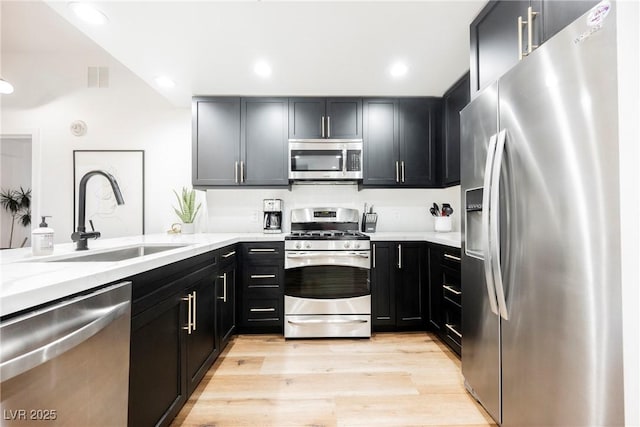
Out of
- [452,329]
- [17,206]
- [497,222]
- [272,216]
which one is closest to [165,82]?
[272,216]

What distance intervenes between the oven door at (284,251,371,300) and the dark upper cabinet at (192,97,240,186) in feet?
3.72

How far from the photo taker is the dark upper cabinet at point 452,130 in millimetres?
2615

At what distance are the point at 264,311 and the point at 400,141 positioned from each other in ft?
7.34

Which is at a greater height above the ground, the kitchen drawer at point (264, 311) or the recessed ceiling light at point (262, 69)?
the recessed ceiling light at point (262, 69)

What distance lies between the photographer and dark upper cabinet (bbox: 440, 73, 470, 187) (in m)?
2.62

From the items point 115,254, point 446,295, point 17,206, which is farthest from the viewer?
point 17,206

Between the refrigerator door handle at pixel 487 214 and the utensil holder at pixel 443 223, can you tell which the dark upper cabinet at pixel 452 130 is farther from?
the refrigerator door handle at pixel 487 214

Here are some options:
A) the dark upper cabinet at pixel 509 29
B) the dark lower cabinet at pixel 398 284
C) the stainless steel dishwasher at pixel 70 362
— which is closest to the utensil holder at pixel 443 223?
the dark lower cabinet at pixel 398 284

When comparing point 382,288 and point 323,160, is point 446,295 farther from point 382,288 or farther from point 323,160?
point 323,160

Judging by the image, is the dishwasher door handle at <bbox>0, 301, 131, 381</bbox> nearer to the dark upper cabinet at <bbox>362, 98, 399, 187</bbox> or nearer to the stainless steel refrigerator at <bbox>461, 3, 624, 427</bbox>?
the stainless steel refrigerator at <bbox>461, 3, 624, 427</bbox>

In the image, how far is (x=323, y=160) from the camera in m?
2.96

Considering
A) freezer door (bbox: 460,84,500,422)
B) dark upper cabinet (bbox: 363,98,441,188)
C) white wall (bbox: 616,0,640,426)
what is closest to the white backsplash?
dark upper cabinet (bbox: 363,98,441,188)

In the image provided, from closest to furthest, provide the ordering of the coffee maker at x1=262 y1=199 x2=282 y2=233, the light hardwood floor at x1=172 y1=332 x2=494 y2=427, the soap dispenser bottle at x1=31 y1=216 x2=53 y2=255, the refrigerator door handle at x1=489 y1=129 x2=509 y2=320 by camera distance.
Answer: the refrigerator door handle at x1=489 y1=129 x2=509 y2=320 < the soap dispenser bottle at x1=31 y1=216 x2=53 y2=255 < the light hardwood floor at x1=172 y1=332 x2=494 y2=427 < the coffee maker at x1=262 y1=199 x2=282 y2=233

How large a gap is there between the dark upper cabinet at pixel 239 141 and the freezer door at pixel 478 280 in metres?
1.82
